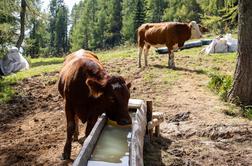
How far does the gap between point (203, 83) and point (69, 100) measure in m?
6.21

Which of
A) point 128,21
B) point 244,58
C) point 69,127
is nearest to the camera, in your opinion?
point 69,127

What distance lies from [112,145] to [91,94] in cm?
78

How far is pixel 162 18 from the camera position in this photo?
278 feet

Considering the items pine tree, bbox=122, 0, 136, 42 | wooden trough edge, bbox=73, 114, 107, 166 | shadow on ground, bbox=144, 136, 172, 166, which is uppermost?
pine tree, bbox=122, 0, 136, 42

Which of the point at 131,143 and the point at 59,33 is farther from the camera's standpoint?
the point at 59,33

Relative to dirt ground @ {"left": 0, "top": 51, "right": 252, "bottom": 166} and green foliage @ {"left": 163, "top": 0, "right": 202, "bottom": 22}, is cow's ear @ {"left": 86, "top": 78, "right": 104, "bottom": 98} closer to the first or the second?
dirt ground @ {"left": 0, "top": 51, "right": 252, "bottom": 166}

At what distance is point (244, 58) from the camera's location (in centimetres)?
903

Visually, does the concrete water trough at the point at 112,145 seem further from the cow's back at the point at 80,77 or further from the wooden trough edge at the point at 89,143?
the cow's back at the point at 80,77

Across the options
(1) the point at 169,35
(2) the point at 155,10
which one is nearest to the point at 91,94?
(1) the point at 169,35

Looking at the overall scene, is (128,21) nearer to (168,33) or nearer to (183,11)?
(183,11)


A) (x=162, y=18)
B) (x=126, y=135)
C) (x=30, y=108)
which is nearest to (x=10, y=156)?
(x=126, y=135)

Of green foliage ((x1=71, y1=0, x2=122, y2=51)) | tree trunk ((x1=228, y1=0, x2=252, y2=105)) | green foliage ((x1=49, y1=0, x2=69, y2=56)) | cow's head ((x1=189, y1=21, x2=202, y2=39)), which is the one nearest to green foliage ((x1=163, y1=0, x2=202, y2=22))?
green foliage ((x1=71, y1=0, x2=122, y2=51))

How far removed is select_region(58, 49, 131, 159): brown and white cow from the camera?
578 centimetres

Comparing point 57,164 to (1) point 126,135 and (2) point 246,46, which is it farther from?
(2) point 246,46
